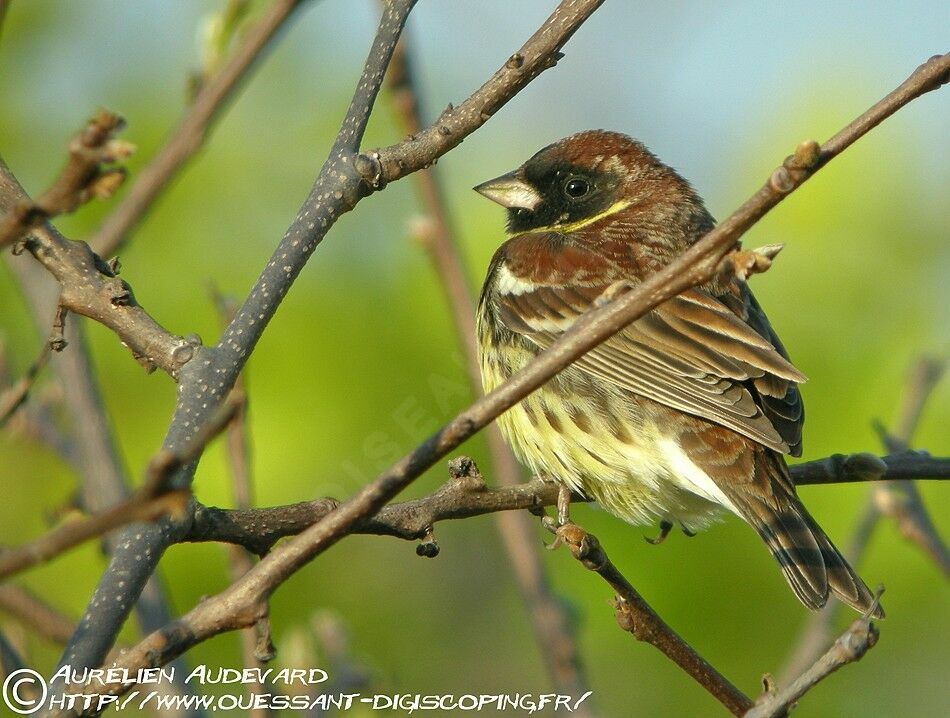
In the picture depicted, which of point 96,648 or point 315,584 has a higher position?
point 96,648

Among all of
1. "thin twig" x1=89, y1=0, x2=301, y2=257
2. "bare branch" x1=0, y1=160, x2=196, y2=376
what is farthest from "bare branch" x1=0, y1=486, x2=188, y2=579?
"thin twig" x1=89, y1=0, x2=301, y2=257

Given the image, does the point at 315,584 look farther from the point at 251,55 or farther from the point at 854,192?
the point at 854,192

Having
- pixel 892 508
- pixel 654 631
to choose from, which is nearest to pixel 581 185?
pixel 892 508

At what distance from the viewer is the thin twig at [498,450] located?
2.79m

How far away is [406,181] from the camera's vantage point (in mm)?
4523

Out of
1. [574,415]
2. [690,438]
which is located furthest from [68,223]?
[690,438]

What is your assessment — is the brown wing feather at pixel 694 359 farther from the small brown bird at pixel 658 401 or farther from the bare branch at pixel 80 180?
the bare branch at pixel 80 180

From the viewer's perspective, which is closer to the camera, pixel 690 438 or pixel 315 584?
pixel 690 438

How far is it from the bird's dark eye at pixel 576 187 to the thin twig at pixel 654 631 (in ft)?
7.96

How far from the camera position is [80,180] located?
1.34 metres

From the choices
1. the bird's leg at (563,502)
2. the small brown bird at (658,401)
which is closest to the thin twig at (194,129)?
the small brown bird at (658,401)

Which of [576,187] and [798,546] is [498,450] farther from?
[576,187]

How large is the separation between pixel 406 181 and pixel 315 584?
1467 millimetres

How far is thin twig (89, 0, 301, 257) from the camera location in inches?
93.7
